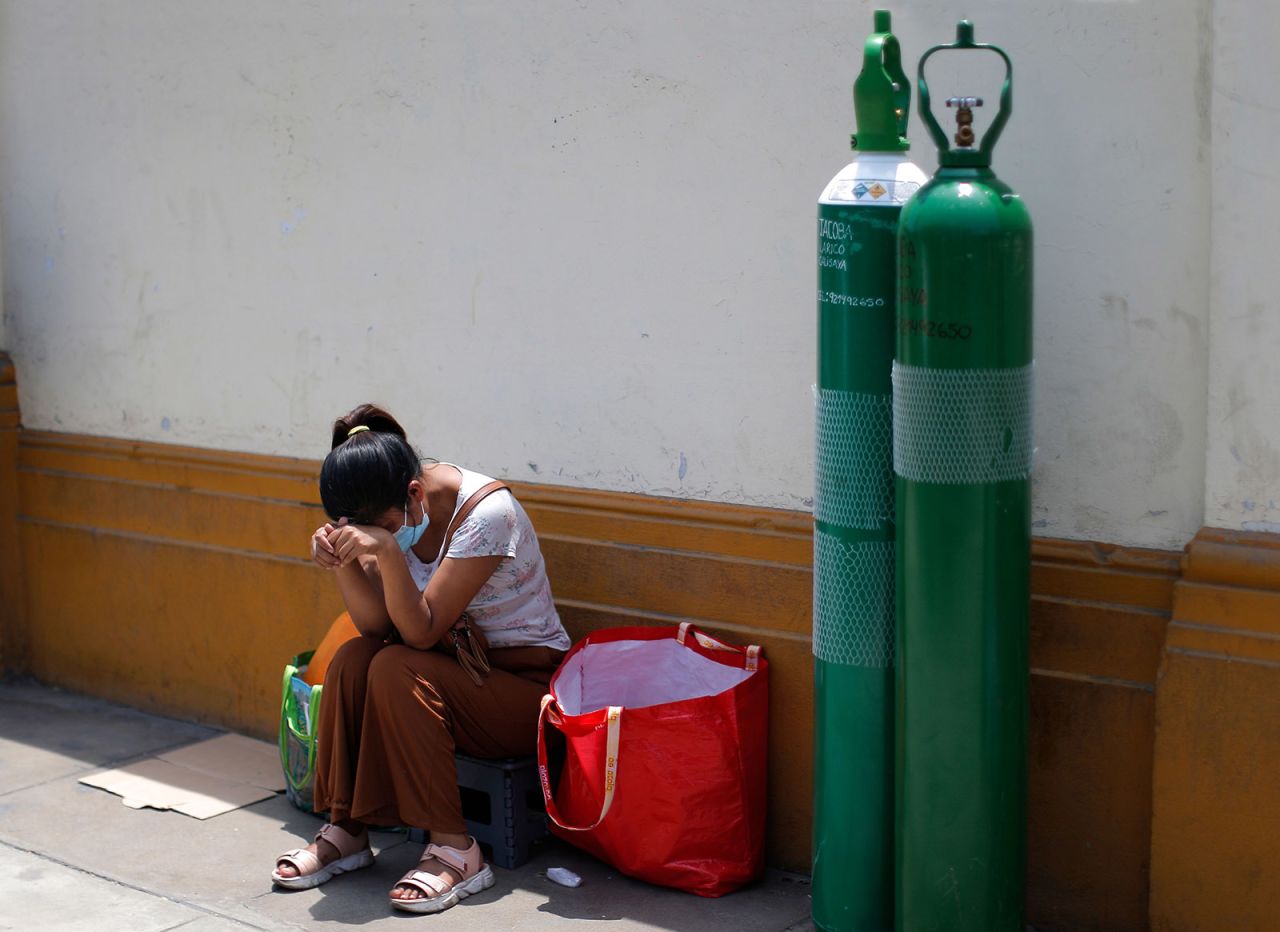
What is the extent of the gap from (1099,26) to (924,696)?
143cm

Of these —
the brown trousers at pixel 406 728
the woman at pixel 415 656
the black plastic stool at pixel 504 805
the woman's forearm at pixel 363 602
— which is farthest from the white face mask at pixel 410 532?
the black plastic stool at pixel 504 805

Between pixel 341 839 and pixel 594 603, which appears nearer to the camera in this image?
pixel 341 839

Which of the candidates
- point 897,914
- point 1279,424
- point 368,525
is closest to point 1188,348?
point 1279,424

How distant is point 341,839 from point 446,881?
369mm

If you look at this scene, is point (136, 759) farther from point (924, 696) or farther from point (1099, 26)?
point (1099, 26)

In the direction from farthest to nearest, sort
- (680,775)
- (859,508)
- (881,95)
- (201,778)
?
(201,778), (680,775), (859,508), (881,95)

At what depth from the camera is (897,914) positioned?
10.3 ft

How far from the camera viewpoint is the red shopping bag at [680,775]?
355cm

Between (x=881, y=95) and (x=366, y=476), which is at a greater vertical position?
(x=881, y=95)

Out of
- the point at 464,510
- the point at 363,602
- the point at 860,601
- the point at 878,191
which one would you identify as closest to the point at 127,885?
the point at 363,602

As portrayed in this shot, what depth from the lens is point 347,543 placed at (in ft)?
11.7

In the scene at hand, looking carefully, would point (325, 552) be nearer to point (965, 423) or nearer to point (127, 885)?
point (127, 885)

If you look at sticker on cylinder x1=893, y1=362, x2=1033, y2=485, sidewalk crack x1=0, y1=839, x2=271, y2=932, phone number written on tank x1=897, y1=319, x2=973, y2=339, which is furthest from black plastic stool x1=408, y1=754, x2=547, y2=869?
phone number written on tank x1=897, y1=319, x2=973, y2=339

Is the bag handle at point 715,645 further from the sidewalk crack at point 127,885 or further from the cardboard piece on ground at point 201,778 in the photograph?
the cardboard piece on ground at point 201,778
